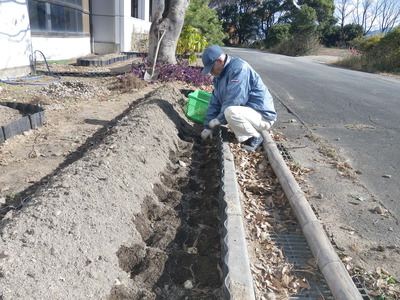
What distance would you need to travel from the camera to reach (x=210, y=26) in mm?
15977

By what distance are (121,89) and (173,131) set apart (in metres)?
3.11

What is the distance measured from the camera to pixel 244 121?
393cm

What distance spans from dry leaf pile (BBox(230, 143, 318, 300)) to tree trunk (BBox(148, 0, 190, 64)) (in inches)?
205

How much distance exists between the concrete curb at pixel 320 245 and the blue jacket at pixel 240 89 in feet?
3.20

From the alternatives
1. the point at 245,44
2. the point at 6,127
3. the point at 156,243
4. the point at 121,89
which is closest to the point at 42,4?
the point at 121,89

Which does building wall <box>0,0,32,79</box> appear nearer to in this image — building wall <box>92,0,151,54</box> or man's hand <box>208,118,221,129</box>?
man's hand <box>208,118,221,129</box>

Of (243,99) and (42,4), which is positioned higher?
(42,4)

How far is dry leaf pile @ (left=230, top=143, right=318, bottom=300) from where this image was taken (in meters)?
2.05

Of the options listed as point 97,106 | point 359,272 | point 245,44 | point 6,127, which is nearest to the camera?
point 359,272

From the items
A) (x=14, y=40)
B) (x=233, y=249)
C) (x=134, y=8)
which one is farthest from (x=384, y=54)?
(x=233, y=249)

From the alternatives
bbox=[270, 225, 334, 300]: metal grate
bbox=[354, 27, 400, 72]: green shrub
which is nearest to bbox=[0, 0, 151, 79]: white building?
bbox=[270, 225, 334, 300]: metal grate

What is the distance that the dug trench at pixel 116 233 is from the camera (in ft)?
5.37

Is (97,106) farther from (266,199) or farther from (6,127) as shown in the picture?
(266,199)

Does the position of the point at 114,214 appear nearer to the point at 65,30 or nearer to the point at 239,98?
the point at 239,98
